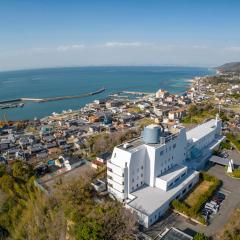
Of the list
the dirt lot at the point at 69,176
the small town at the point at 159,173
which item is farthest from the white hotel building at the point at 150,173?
the dirt lot at the point at 69,176

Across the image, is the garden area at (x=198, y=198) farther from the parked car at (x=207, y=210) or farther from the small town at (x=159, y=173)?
the parked car at (x=207, y=210)

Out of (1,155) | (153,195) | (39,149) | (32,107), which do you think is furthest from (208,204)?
(32,107)

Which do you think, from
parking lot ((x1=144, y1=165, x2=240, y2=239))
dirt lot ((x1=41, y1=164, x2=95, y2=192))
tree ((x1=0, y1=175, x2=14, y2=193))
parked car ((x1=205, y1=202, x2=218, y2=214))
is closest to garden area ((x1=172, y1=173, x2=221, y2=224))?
parked car ((x1=205, y1=202, x2=218, y2=214))

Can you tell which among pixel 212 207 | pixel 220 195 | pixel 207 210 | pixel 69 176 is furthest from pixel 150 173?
→ pixel 69 176

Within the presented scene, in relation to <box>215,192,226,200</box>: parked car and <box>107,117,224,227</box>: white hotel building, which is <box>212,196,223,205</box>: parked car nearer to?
<box>215,192,226,200</box>: parked car

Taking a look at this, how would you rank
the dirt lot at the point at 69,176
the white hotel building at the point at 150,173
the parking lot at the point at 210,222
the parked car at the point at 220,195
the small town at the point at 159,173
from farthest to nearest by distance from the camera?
the dirt lot at the point at 69,176, the parked car at the point at 220,195, the white hotel building at the point at 150,173, the small town at the point at 159,173, the parking lot at the point at 210,222

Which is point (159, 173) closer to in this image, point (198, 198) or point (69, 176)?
point (198, 198)
